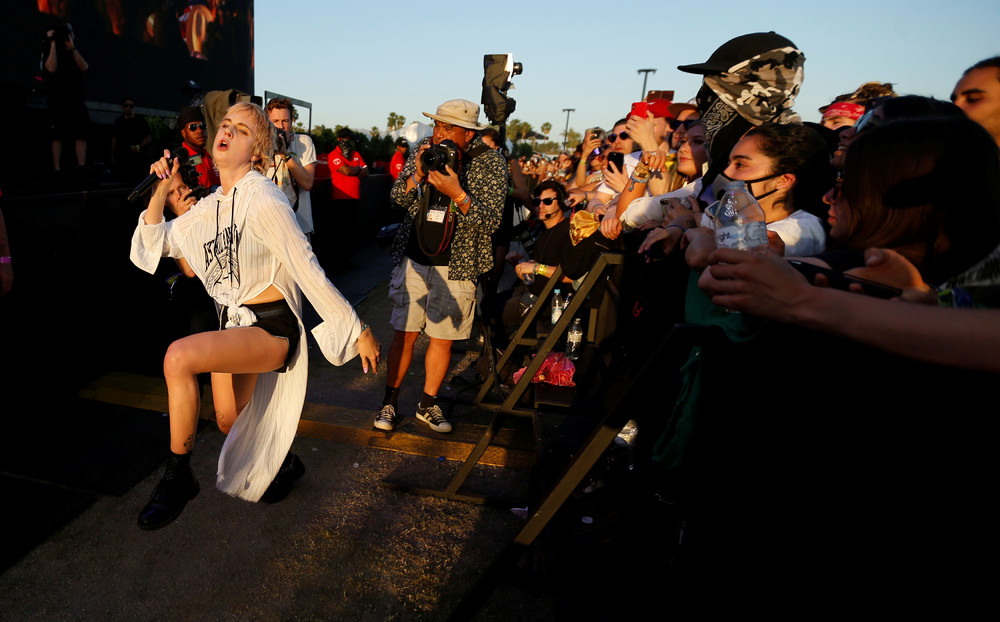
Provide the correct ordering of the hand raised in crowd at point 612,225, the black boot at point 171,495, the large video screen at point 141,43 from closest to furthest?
the black boot at point 171,495 → the hand raised in crowd at point 612,225 → the large video screen at point 141,43

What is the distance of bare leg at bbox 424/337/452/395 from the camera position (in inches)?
165

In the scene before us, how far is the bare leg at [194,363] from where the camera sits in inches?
94.7

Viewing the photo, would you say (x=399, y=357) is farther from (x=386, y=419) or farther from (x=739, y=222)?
(x=739, y=222)

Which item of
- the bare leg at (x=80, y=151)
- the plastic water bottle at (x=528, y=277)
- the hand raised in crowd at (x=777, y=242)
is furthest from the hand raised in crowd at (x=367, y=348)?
the bare leg at (x=80, y=151)

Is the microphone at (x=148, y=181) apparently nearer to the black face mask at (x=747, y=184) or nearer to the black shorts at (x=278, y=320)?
the black shorts at (x=278, y=320)

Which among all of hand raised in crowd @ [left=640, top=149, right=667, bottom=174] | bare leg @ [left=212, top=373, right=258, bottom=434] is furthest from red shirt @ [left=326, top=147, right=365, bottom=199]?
hand raised in crowd @ [left=640, top=149, right=667, bottom=174]

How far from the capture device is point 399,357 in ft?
13.8

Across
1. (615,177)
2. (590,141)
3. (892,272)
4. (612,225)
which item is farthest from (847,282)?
(590,141)

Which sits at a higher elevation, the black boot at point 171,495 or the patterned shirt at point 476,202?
the patterned shirt at point 476,202

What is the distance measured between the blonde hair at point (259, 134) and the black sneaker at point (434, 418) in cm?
204

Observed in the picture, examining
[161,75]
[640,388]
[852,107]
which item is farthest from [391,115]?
[640,388]

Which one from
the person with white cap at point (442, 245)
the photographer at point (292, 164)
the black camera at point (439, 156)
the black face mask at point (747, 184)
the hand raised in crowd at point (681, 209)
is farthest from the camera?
the photographer at point (292, 164)

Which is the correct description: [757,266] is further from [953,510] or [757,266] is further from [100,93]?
[100,93]

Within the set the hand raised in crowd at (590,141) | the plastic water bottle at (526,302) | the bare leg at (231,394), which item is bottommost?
the bare leg at (231,394)
